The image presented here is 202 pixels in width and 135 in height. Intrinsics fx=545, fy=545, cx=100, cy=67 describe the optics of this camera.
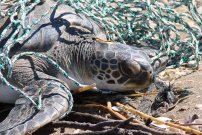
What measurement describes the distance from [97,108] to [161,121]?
0.47 metres

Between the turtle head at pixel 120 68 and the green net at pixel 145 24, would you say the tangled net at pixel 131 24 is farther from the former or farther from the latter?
the turtle head at pixel 120 68

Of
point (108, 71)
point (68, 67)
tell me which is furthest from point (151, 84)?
point (68, 67)

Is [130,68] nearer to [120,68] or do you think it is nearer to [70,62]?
[120,68]

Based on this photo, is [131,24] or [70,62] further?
[131,24]

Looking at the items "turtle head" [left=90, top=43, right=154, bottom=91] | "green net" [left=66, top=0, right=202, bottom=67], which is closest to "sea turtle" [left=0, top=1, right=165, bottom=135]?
"turtle head" [left=90, top=43, right=154, bottom=91]

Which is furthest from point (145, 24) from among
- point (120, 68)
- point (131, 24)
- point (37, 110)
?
point (37, 110)

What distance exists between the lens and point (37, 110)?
2.67 metres

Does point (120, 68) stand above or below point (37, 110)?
above

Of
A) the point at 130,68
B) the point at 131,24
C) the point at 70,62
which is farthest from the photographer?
the point at 131,24

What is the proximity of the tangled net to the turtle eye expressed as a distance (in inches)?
13.2

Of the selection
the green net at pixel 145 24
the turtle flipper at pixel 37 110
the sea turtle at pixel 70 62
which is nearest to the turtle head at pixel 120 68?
the sea turtle at pixel 70 62

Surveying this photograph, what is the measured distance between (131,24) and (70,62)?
69 centimetres

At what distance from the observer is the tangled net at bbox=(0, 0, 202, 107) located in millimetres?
3096

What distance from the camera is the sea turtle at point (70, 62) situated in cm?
302
